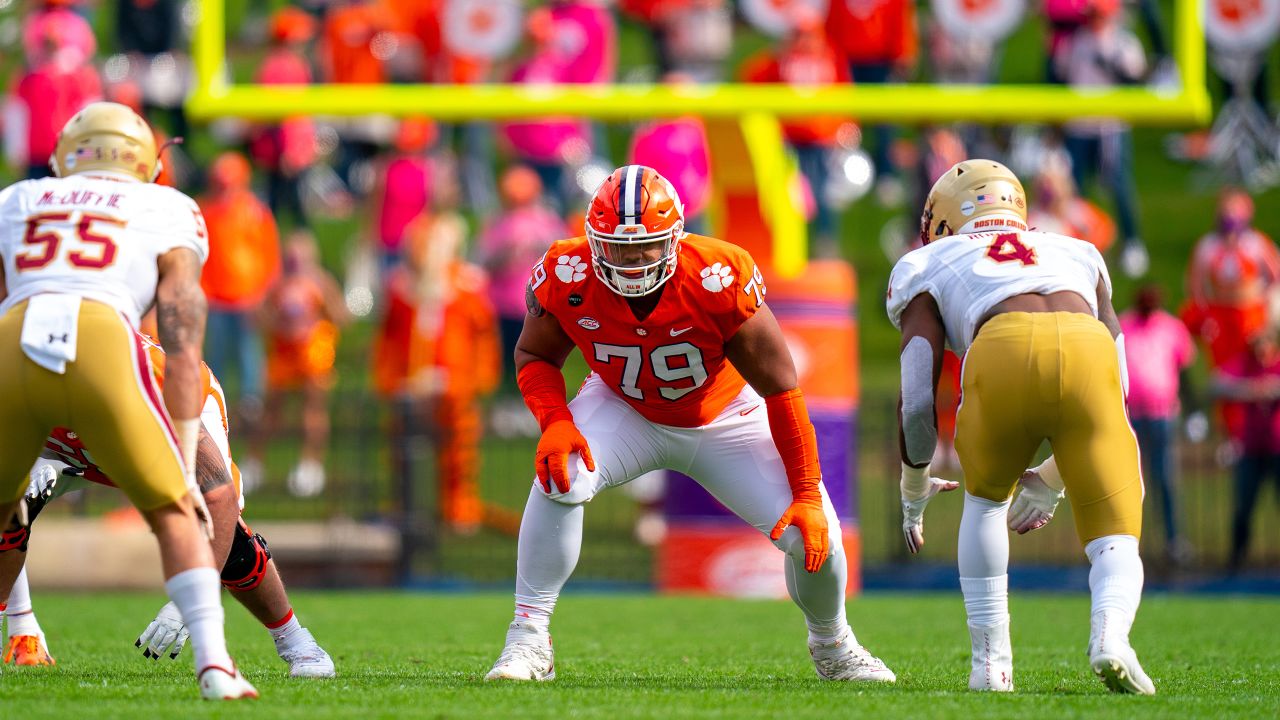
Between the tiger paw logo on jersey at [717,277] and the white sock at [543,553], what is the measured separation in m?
0.86

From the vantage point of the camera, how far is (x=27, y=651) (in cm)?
634

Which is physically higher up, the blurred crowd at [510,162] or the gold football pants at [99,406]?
the blurred crowd at [510,162]

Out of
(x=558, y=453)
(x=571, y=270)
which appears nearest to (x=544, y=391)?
(x=558, y=453)

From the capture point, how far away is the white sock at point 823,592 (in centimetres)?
582

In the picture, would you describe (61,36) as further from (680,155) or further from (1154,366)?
(1154,366)

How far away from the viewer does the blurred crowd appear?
1086 cm

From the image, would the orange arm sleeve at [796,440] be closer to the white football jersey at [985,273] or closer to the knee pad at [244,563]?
the white football jersey at [985,273]

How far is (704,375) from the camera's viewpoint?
5852 mm

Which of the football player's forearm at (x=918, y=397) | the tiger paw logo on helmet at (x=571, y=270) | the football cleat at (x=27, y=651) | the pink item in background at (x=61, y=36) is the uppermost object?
the pink item in background at (x=61, y=36)

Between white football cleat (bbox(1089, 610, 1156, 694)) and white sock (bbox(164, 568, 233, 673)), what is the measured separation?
2.48 m

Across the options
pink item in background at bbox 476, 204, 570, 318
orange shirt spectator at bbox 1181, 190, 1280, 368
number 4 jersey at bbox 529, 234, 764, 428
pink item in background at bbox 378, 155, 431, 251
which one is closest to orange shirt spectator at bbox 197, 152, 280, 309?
pink item in background at bbox 378, 155, 431, 251

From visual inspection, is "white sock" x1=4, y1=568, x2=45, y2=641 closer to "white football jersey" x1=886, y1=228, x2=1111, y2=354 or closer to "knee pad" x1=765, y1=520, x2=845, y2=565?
"knee pad" x1=765, y1=520, x2=845, y2=565

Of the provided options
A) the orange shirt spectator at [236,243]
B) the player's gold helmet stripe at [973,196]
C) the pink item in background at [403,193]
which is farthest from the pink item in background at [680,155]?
the player's gold helmet stripe at [973,196]

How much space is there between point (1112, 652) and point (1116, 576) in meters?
0.25
